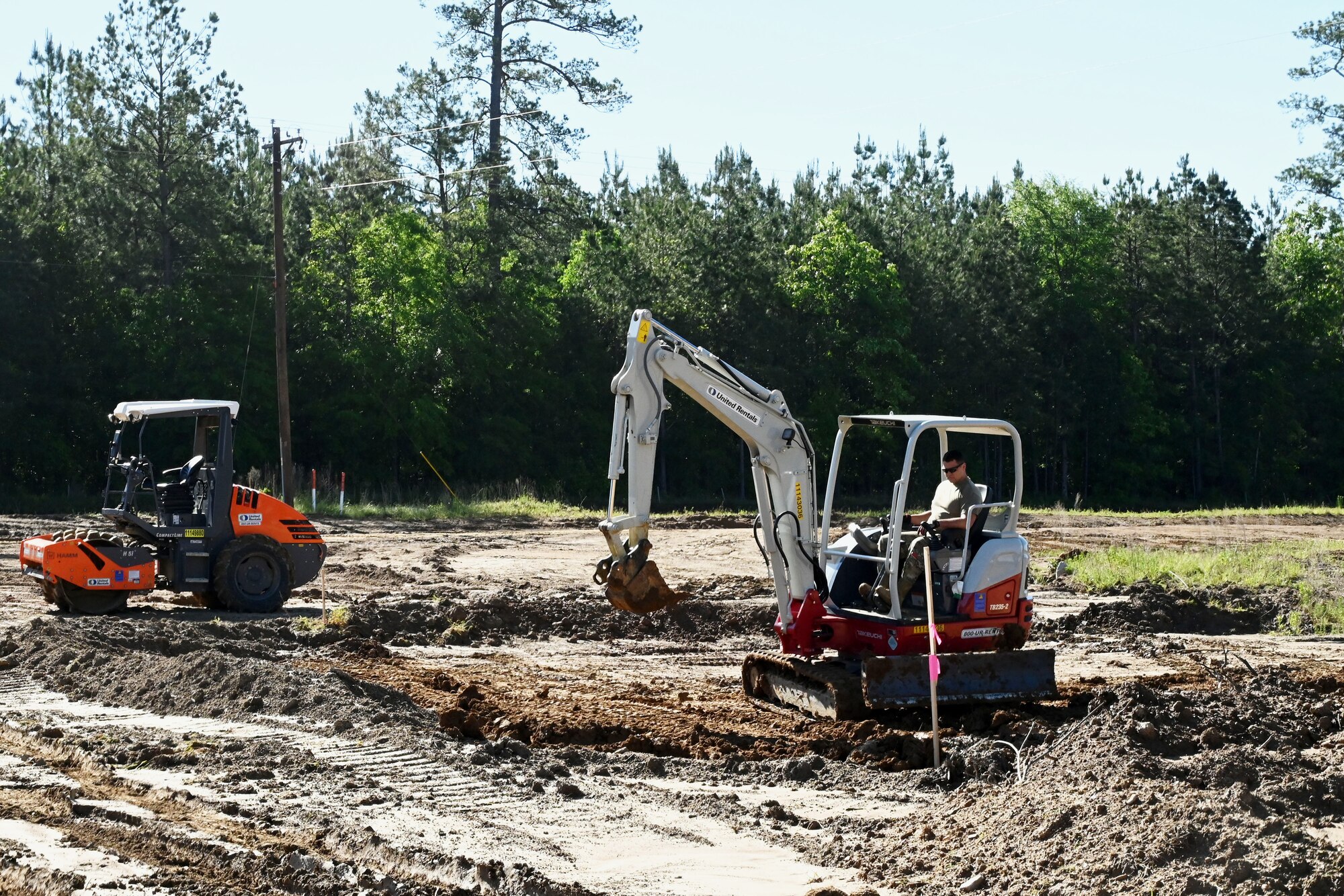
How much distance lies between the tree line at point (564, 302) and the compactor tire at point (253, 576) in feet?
61.8

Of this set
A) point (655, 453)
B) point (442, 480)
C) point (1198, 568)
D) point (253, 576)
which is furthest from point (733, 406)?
point (442, 480)

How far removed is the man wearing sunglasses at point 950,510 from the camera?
1021 centimetres

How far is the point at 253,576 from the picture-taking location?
16.8m

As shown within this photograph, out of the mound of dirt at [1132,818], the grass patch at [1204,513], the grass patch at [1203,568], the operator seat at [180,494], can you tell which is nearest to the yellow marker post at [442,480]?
the grass patch at [1204,513]

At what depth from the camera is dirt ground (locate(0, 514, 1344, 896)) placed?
6.17 meters

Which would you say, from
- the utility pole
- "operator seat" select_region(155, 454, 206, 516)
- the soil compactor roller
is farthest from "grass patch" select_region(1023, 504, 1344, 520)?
"operator seat" select_region(155, 454, 206, 516)

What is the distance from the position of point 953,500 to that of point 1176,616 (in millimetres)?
7678

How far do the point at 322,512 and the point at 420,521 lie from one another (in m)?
2.77

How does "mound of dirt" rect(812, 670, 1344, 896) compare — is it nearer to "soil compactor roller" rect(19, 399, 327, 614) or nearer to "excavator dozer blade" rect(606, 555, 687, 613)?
"excavator dozer blade" rect(606, 555, 687, 613)

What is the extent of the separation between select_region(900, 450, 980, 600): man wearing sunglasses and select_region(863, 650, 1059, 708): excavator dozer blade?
1.95ft

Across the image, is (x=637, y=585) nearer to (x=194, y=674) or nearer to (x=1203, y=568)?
(x=194, y=674)

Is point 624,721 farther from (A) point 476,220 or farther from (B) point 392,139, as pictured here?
(B) point 392,139

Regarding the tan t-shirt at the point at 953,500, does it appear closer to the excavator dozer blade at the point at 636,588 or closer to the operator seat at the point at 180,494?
the excavator dozer blade at the point at 636,588

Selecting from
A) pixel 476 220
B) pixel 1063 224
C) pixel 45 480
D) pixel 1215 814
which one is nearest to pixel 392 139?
pixel 476 220
